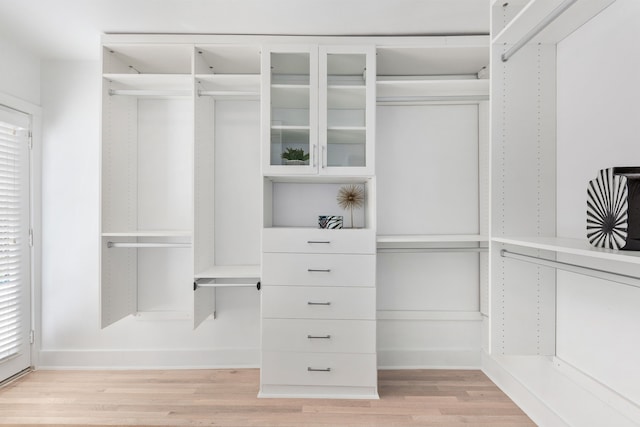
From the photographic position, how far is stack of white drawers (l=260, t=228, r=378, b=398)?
2438mm

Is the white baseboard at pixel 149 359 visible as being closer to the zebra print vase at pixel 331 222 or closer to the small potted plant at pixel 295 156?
the zebra print vase at pixel 331 222

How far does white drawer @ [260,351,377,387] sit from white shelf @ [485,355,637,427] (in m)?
0.88

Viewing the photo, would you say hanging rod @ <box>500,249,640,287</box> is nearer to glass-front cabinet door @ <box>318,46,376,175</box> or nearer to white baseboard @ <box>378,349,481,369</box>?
glass-front cabinet door @ <box>318,46,376,175</box>

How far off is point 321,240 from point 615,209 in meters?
1.52

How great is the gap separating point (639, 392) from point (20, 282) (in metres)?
3.66

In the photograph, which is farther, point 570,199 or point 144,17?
point 144,17

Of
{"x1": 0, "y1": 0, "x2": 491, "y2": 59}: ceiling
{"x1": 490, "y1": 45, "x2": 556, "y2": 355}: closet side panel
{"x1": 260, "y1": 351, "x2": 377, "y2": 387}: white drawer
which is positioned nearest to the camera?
{"x1": 490, "y1": 45, "x2": 556, "y2": 355}: closet side panel

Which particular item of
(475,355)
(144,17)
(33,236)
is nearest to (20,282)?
(33,236)

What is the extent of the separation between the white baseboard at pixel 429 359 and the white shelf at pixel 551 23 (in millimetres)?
2172

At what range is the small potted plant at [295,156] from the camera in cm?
250

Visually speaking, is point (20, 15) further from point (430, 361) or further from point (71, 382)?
point (430, 361)

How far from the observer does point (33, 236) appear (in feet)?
9.46

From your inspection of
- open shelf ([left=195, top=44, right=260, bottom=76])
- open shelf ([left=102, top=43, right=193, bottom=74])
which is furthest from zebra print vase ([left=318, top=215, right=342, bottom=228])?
open shelf ([left=102, top=43, right=193, bottom=74])

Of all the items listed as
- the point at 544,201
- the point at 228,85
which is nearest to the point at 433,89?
the point at 544,201
